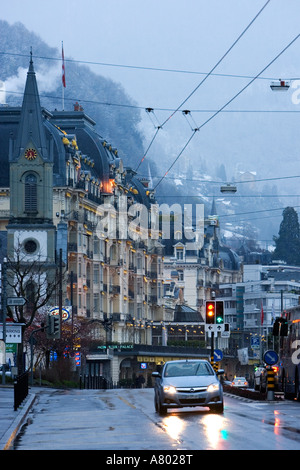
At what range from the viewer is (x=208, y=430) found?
2648cm

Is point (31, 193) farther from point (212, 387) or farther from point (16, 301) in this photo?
point (212, 387)

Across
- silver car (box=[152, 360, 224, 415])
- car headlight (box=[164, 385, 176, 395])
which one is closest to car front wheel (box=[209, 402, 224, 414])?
silver car (box=[152, 360, 224, 415])

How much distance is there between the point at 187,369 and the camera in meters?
36.1

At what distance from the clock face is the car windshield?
7480 centimetres

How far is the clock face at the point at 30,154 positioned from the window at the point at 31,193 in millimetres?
1677

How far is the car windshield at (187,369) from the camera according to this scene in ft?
118

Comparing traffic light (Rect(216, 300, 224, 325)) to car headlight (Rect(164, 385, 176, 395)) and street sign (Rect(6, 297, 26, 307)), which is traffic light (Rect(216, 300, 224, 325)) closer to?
street sign (Rect(6, 297, 26, 307))

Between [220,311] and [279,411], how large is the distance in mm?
18273

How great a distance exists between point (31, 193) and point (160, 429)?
8523 centimetres

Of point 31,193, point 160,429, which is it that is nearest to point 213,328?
point 160,429

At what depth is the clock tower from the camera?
10944cm

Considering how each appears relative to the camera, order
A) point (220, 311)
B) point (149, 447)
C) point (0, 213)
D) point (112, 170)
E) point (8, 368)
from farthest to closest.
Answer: point (112, 170), point (0, 213), point (8, 368), point (220, 311), point (149, 447)
